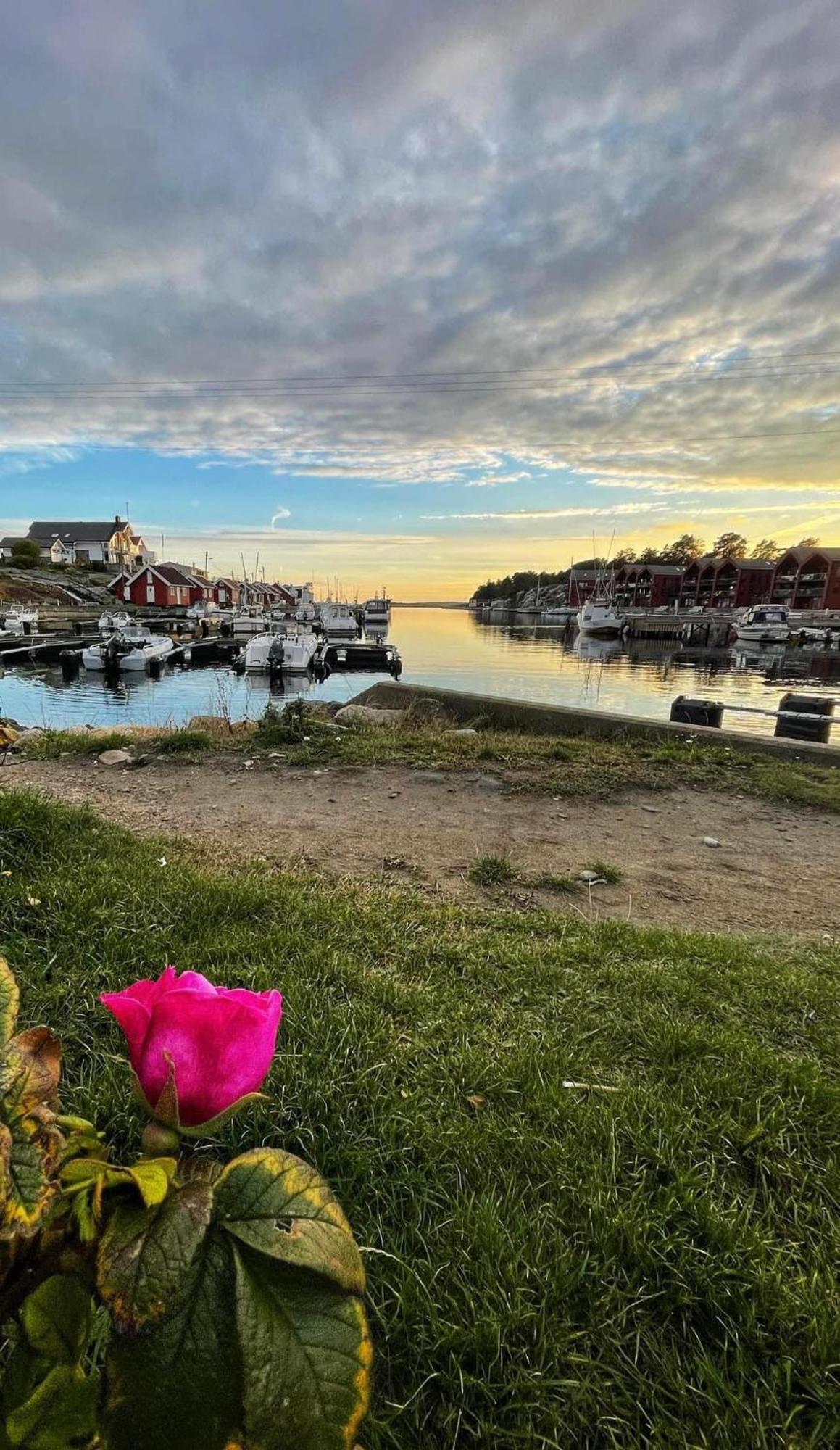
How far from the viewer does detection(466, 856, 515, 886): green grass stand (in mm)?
4012

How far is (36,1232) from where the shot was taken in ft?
1.24

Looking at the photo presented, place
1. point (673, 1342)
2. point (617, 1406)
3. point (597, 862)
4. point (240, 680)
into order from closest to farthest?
point (617, 1406) → point (673, 1342) → point (597, 862) → point (240, 680)

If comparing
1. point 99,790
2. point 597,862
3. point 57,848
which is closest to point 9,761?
point 99,790

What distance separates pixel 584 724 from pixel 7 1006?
32.0 ft

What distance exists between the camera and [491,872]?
13.4 feet

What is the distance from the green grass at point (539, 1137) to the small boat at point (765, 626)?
60.0 meters

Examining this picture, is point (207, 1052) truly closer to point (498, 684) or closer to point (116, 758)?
point (116, 758)

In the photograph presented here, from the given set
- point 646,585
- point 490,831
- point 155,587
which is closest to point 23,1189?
point 490,831

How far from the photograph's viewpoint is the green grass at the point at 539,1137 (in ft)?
3.65

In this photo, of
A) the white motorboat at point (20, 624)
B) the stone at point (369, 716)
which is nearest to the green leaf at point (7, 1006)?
the stone at point (369, 716)

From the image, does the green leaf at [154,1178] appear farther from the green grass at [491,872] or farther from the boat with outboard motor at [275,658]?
the boat with outboard motor at [275,658]

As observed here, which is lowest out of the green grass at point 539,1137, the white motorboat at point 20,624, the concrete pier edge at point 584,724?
the concrete pier edge at point 584,724

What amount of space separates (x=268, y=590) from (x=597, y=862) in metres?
116

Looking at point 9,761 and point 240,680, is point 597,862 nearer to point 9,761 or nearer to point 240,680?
point 9,761
